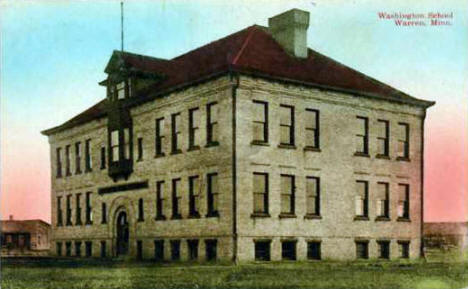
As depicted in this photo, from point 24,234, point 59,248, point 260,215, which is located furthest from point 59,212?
point 24,234

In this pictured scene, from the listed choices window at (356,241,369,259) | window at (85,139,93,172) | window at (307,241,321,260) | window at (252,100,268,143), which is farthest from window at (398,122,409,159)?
window at (85,139,93,172)

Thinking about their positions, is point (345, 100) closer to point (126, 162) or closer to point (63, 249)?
point (126, 162)

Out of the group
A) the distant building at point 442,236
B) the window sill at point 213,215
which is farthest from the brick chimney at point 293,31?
the distant building at point 442,236

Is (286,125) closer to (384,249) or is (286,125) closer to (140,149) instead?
(140,149)

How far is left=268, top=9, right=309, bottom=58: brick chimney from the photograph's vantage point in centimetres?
3123

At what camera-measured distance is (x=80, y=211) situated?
39188mm

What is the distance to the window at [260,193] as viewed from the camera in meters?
28.2

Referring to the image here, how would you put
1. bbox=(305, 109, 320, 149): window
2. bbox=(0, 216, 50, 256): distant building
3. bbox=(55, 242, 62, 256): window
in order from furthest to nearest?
bbox=(0, 216, 50, 256): distant building → bbox=(55, 242, 62, 256): window → bbox=(305, 109, 320, 149): window

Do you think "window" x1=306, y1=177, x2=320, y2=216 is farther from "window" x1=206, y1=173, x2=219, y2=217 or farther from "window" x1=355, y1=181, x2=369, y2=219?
"window" x1=206, y1=173, x2=219, y2=217

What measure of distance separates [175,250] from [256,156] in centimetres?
603

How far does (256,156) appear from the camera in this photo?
2819 cm

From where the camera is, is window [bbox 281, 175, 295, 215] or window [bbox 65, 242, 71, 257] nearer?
window [bbox 281, 175, 295, 215]

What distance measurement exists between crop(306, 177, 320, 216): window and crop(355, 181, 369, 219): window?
247cm

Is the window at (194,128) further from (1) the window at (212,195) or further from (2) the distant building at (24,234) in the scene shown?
(2) the distant building at (24,234)
